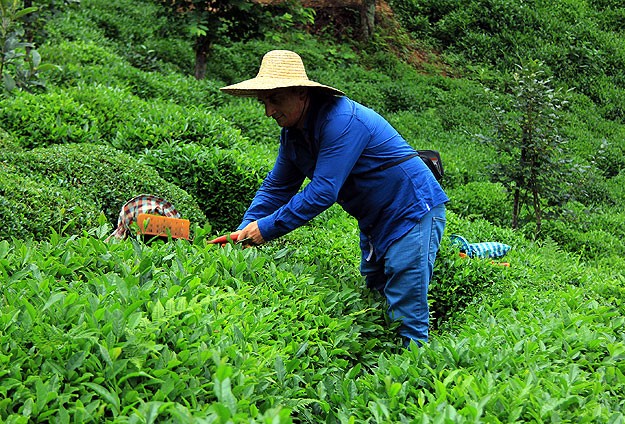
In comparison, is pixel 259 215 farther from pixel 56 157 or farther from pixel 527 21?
pixel 527 21

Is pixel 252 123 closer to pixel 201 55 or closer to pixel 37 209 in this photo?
pixel 201 55

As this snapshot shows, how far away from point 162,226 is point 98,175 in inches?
53.4

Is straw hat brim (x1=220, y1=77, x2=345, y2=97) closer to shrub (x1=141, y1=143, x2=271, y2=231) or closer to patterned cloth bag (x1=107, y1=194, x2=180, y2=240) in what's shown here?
patterned cloth bag (x1=107, y1=194, x2=180, y2=240)

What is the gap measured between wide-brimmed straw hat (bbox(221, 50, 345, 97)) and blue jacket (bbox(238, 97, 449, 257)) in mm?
169

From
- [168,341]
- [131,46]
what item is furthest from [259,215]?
[131,46]

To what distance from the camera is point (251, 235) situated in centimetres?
358

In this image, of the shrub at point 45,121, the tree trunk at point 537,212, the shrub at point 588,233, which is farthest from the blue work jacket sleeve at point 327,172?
the tree trunk at point 537,212

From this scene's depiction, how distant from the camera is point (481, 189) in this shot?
8.85 meters

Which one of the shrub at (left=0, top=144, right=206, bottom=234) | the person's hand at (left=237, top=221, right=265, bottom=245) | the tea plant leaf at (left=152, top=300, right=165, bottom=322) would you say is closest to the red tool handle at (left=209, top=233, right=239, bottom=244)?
the person's hand at (left=237, top=221, right=265, bottom=245)

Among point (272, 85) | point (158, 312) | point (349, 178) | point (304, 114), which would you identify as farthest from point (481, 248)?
point (158, 312)

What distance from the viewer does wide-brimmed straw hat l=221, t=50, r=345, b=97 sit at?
3352 mm

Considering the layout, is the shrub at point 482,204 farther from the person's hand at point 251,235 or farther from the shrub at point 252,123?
the person's hand at point 251,235

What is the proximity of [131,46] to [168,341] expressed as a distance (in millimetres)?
9795

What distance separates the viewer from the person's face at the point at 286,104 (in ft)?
11.3
